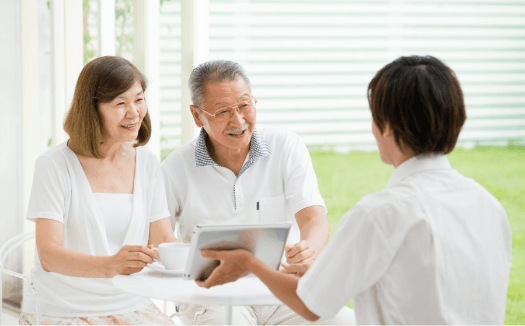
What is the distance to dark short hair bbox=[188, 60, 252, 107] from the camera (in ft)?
6.54

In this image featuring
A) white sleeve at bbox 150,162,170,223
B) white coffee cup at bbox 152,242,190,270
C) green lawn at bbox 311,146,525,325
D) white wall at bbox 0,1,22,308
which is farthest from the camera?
green lawn at bbox 311,146,525,325

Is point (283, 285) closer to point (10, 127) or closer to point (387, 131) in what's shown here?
point (387, 131)

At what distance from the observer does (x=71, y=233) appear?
1.70 m

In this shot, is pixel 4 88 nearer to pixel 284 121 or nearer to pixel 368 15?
Answer: pixel 284 121

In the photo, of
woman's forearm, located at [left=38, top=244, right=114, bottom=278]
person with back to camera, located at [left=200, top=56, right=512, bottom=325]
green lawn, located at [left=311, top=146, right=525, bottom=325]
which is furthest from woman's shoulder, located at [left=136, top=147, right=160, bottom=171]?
green lawn, located at [left=311, top=146, right=525, bottom=325]

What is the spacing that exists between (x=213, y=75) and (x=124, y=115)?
1.32 feet

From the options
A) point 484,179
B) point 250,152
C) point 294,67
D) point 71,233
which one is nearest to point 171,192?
point 250,152

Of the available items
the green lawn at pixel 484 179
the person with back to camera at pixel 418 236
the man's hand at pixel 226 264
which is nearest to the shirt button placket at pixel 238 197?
the man's hand at pixel 226 264

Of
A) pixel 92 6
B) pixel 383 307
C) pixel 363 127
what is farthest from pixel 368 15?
pixel 383 307

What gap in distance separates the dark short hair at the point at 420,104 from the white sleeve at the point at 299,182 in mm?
930

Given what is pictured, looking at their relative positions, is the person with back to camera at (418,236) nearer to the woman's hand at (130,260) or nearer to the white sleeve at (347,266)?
the white sleeve at (347,266)

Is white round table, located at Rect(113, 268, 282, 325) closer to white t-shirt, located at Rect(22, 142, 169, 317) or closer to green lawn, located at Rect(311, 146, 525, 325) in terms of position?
white t-shirt, located at Rect(22, 142, 169, 317)

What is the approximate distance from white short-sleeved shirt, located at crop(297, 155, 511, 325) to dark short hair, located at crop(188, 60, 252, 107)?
1052 mm

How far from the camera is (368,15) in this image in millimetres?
6051
